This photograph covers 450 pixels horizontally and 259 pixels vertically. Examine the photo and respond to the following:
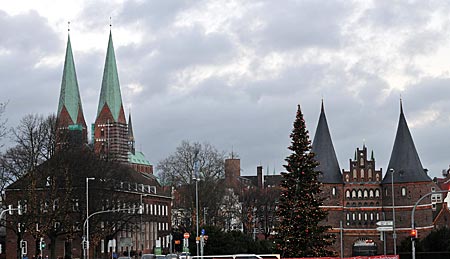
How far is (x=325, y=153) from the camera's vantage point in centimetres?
12512

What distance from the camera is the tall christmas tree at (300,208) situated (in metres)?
53.0

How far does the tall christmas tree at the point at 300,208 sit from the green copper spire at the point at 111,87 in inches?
5167

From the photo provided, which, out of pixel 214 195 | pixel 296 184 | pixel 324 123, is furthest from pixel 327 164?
pixel 296 184

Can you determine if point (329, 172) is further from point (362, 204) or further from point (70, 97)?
point (70, 97)

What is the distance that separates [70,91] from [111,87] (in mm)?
17710

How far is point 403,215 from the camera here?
124m

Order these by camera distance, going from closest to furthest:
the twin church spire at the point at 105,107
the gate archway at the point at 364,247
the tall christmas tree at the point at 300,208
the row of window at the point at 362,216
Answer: the tall christmas tree at the point at 300,208
the gate archway at the point at 364,247
the row of window at the point at 362,216
the twin church spire at the point at 105,107

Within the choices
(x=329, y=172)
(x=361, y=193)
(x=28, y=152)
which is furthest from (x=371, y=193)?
(x=28, y=152)

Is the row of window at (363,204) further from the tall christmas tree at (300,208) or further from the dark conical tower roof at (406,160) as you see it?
the tall christmas tree at (300,208)

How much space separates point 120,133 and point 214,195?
322ft

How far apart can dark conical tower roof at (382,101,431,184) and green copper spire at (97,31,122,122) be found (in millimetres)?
78576

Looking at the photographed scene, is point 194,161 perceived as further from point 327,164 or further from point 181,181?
point 327,164

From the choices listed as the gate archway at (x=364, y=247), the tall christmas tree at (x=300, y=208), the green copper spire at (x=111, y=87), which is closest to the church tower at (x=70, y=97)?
the green copper spire at (x=111, y=87)

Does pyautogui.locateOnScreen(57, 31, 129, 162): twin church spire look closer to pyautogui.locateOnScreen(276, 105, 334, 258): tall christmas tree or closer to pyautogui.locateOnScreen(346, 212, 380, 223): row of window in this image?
pyautogui.locateOnScreen(346, 212, 380, 223): row of window
